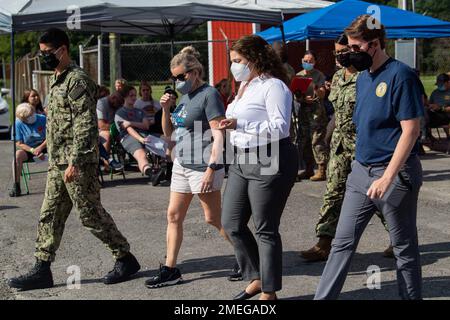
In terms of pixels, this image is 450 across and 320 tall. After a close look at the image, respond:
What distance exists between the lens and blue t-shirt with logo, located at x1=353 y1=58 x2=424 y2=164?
4293 millimetres

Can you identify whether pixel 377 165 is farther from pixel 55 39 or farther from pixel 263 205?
pixel 55 39

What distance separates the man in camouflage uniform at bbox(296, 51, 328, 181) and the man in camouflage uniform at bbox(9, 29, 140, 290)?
5.66 m

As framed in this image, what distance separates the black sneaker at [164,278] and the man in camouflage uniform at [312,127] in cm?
554

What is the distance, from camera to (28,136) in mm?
10875

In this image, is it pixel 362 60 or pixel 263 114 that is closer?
pixel 362 60

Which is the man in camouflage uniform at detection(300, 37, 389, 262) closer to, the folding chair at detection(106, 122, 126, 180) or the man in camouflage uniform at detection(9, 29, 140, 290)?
the man in camouflage uniform at detection(9, 29, 140, 290)

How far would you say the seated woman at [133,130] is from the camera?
37.8 ft

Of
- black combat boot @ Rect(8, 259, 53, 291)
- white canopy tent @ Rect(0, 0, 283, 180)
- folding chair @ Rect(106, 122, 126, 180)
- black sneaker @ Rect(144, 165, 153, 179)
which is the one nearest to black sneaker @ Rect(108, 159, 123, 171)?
folding chair @ Rect(106, 122, 126, 180)

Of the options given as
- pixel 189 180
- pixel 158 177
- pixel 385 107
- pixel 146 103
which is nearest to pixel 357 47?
pixel 385 107

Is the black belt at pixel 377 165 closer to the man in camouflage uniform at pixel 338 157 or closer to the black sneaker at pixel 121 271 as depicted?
the man in camouflage uniform at pixel 338 157

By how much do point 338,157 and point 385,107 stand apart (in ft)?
6.08

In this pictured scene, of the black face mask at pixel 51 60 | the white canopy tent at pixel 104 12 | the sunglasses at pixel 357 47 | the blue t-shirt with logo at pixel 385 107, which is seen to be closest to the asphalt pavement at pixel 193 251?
the blue t-shirt with logo at pixel 385 107

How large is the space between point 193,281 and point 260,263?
3.66 ft
